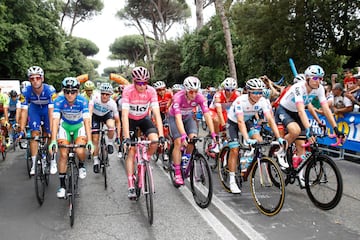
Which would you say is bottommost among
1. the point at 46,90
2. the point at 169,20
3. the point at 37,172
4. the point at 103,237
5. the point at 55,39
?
the point at 103,237

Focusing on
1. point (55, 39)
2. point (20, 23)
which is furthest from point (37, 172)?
point (55, 39)

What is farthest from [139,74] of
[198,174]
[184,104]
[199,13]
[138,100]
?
[199,13]

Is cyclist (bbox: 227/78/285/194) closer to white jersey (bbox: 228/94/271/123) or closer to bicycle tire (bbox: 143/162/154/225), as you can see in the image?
white jersey (bbox: 228/94/271/123)

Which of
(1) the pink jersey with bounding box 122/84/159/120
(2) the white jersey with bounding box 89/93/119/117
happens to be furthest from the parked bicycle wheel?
(2) the white jersey with bounding box 89/93/119/117

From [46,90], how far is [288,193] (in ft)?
16.1

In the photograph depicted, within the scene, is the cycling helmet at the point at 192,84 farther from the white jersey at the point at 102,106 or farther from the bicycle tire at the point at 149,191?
the white jersey at the point at 102,106

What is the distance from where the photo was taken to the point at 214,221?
4.62 metres

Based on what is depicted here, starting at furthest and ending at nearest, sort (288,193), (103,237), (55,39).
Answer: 1. (55,39)
2. (288,193)
3. (103,237)

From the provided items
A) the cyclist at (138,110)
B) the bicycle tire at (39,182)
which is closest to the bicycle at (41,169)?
the bicycle tire at (39,182)

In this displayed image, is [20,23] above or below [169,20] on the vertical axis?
below

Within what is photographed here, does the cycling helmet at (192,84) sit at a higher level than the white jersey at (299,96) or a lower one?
higher

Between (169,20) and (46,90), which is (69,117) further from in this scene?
(169,20)

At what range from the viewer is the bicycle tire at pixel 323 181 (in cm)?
464

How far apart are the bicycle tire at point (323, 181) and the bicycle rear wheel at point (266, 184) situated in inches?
21.7
